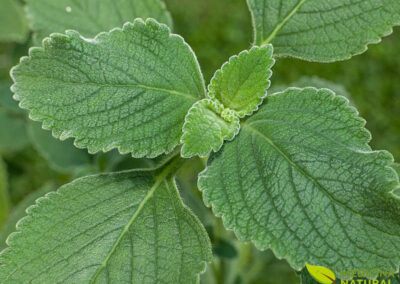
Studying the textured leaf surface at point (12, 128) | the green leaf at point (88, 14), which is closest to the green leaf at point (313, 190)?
the green leaf at point (88, 14)

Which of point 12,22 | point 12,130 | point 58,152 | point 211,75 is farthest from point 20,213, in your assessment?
point 211,75

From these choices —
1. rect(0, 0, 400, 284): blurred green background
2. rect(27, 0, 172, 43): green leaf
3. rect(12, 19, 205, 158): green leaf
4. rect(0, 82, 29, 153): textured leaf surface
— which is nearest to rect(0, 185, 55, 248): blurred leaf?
rect(0, 0, 400, 284): blurred green background

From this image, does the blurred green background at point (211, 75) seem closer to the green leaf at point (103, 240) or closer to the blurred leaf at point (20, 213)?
the blurred leaf at point (20, 213)

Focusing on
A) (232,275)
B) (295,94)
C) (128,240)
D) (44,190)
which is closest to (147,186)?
(128,240)

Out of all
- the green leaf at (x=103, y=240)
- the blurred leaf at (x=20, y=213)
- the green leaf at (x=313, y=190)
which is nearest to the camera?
the green leaf at (x=313, y=190)

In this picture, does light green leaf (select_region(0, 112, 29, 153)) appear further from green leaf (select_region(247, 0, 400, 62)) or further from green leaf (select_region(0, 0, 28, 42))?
green leaf (select_region(247, 0, 400, 62))

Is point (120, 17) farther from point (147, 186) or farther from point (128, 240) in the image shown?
point (128, 240)

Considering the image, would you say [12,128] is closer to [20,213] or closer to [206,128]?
[20,213]
